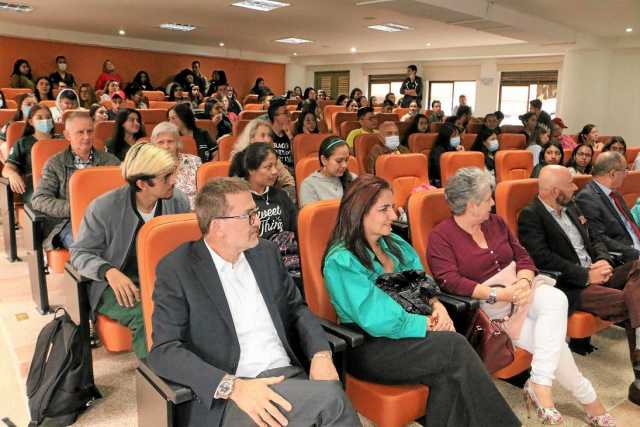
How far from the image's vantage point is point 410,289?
2029mm

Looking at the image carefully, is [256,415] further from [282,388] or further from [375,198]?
[375,198]

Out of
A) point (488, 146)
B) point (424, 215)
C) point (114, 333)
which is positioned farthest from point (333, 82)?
point (114, 333)

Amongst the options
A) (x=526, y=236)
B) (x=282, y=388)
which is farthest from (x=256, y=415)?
(x=526, y=236)

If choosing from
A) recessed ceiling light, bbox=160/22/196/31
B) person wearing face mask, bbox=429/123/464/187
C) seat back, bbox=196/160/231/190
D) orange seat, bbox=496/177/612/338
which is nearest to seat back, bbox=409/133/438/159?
person wearing face mask, bbox=429/123/464/187

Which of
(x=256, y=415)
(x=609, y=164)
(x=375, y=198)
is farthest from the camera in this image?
(x=609, y=164)

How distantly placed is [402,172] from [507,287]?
182cm

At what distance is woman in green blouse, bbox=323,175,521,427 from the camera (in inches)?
69.8

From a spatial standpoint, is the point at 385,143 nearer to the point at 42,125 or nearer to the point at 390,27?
the point at 42,125

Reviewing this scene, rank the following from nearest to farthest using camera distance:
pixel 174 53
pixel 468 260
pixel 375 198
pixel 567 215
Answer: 1. pixel 375 198
2. pixel 468 260
3. pixel 567 215
4. pixel 174 53

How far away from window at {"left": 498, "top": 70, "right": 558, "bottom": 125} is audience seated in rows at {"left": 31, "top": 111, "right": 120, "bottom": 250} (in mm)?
13154

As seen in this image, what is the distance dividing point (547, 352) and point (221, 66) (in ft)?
55.8

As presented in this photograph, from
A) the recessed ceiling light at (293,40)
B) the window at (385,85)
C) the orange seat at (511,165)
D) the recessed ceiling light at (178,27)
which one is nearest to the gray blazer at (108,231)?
the orange seat at (511,165)

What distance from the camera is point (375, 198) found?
6.55ft

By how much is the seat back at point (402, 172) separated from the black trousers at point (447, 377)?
2.07m
